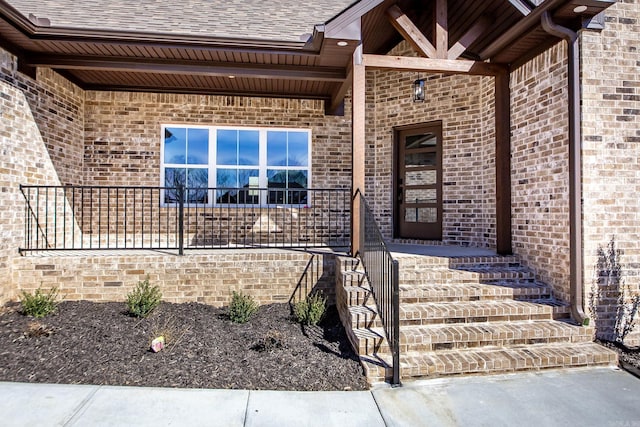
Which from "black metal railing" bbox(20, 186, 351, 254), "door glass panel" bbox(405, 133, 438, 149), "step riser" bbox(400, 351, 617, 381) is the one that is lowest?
"step riser" bbox(400, 351, 617, 381)

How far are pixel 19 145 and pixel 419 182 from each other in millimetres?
6332

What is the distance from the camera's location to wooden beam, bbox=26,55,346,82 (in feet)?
17.9

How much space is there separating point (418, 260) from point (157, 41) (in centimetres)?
445

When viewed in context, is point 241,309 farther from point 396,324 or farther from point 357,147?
point 357,147

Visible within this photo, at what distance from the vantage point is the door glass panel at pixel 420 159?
729cm

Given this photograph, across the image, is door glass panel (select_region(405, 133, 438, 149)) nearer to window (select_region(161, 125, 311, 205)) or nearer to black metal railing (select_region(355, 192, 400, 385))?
window (select_region(161, 125, 311, 205))

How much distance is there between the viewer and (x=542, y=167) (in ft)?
16.3

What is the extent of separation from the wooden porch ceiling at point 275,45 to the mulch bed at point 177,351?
3380 millimetres

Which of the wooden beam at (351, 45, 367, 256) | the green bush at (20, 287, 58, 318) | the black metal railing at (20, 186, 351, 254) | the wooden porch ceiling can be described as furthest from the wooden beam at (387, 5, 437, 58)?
the green bush at (20, 287, 58, 318)

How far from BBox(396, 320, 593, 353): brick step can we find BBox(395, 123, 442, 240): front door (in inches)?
119

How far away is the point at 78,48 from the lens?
5.20 metres

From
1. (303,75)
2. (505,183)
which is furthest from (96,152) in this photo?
(505,183)

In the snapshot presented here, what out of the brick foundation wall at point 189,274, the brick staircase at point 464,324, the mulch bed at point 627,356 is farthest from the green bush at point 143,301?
the mulch bed at point 627,356

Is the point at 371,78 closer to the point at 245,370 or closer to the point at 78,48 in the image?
the point at 78,48
